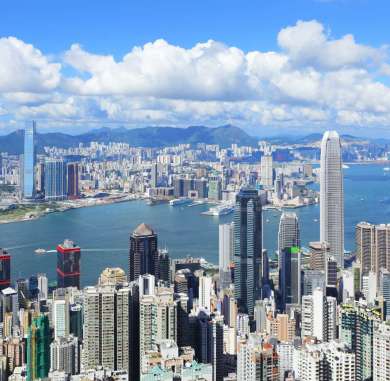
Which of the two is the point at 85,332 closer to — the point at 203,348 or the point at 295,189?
the point at 203,348

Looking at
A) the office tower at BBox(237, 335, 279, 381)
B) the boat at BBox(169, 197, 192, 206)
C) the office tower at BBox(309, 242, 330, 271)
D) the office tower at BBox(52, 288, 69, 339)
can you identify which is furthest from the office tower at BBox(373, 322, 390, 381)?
the boat at BBox(169, 197, 192, 206)

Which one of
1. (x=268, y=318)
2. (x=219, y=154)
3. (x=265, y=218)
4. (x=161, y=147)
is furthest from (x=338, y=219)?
(x=161, y=147)

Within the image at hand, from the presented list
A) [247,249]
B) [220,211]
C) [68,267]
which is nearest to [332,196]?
[220,211]

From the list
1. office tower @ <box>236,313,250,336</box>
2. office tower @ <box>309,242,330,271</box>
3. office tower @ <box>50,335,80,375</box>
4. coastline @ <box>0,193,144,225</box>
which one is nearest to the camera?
office tower @ <box>50,335,80,375</box>

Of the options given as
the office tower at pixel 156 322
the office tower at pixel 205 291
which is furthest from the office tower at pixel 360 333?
the office tower at pixel 205 291

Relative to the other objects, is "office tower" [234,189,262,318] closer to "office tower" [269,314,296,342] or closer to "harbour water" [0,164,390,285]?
"office tower" [269,314,296,342]

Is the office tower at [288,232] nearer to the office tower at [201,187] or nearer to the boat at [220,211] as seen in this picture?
the boat at [220,211]
